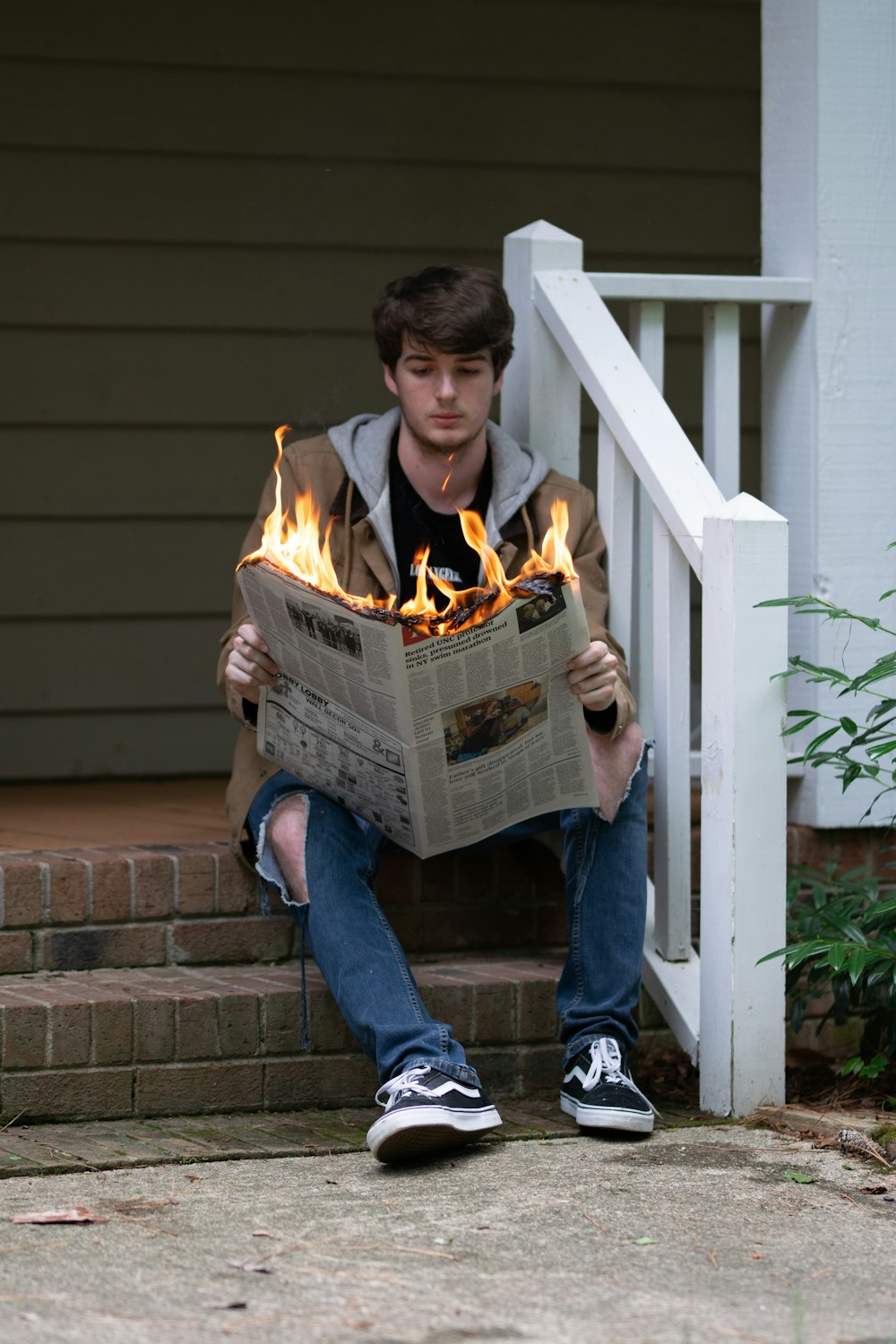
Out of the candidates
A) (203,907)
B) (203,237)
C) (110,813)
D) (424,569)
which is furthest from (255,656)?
(203,237)

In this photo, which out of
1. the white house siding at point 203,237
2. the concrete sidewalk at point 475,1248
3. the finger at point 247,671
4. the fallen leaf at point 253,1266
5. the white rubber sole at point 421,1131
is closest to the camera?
the concrete sidewalk at point 475,1248

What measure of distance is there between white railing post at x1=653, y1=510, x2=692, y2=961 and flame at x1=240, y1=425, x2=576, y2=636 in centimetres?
26

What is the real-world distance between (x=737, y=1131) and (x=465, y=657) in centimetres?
84

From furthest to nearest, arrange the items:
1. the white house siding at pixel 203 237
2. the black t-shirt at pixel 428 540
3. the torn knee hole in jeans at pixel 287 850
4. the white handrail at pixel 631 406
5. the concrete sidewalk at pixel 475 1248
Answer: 1. the white house siding at pixel 203 237
2. the black t-shirt at pixel 428 540
3. the white handrail at pixel 631 406
4. the torn knee hole in jeans at pixel 287 850
5. the concrete sidewalk at pixel 475 1248

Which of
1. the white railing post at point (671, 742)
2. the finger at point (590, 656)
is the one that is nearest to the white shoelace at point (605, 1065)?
the white railing post at point (671, 742)

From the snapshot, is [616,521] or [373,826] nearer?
[373,826]

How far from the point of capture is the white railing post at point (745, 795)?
2.53 metres

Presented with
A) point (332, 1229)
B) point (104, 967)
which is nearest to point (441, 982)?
point (104, 967)

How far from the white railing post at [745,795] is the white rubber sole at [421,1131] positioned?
479 mm

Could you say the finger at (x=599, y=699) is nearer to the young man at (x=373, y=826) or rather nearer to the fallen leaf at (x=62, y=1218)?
the young man at (x=373, y=826)

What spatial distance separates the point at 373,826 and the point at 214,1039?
0.41 meters

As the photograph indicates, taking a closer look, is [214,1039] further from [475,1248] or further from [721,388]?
[721,388]

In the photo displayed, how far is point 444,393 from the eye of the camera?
110 inches

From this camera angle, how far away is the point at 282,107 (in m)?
4.31
